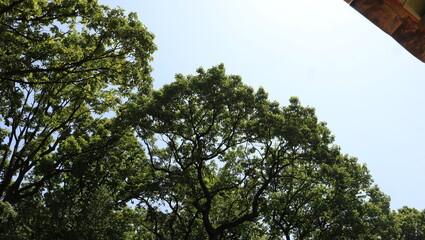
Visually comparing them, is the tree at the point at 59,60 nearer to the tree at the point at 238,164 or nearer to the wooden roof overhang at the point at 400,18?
the tree at the point at 238,164

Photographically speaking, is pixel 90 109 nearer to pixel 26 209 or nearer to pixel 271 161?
pixel 26 209

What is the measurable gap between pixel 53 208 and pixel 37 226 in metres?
1.25

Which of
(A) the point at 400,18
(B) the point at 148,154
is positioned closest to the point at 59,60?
(B) the point at 148,154

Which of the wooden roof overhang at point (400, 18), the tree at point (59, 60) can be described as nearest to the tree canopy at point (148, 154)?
the tree at point (59, 60)

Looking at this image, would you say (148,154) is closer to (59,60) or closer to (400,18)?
(59,60)

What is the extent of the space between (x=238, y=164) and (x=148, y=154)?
541 centimetres

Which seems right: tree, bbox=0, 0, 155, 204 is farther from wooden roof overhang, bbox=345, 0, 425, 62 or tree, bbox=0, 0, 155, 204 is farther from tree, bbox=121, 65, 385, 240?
wooden roof overhang, bbox=345, 0, 425, 62

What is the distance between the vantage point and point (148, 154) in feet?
63.6

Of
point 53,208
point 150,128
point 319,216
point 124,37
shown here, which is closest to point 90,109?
point 150,128

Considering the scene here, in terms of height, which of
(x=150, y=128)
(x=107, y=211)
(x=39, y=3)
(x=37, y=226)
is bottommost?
(x=37, y=226)

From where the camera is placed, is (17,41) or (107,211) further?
(107,211)

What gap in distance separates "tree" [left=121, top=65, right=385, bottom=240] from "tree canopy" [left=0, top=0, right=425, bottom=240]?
7 cm

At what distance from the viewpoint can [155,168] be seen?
1834 cm

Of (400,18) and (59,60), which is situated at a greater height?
(59,60)
